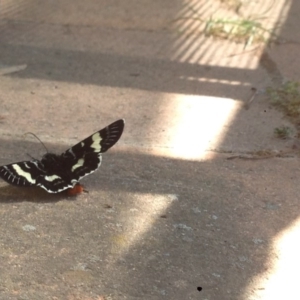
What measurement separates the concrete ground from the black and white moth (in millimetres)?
80

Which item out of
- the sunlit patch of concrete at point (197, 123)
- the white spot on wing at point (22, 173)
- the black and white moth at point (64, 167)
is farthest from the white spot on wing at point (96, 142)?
the sunlit patch of concrete at point (197, 123)

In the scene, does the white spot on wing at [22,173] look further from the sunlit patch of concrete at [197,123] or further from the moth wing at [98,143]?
the sunlit patch of concrete at [197,123]

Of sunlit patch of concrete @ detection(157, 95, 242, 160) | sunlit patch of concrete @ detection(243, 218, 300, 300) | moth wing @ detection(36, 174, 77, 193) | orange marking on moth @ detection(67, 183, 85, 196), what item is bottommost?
sunlit patch of concrete @ detection(157, 95, 242, 160)

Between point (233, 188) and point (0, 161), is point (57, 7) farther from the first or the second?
point (233, 188)

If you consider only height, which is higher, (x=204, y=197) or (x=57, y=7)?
(x=204, y=197)

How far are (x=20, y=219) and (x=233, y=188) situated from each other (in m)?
0.80

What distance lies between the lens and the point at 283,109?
10.0 ft

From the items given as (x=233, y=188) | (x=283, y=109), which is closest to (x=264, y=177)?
(x=233, y=188)

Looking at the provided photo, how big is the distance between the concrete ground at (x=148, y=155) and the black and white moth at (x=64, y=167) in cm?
8

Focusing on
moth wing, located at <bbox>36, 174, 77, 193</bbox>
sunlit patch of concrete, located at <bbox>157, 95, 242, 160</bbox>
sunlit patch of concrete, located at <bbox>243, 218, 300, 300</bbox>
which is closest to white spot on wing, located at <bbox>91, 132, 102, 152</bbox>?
moth wing, located at <bbox>36, 174, 77, 193</bbox>

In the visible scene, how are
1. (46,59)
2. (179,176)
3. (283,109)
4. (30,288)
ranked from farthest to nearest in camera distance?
(46,59) → (283,109) → (179,176) → (30,288)

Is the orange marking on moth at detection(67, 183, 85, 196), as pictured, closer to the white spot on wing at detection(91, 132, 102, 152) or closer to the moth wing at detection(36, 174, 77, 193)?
the moth wing at detection(36, 174, 77, 193)

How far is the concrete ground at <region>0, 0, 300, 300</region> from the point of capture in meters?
1.84

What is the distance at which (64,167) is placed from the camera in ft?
7.20
